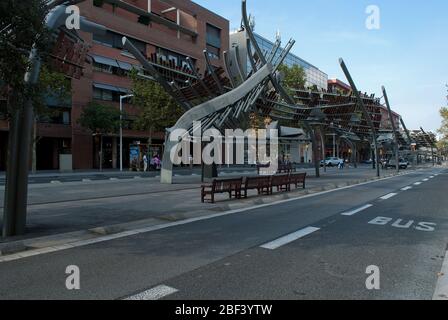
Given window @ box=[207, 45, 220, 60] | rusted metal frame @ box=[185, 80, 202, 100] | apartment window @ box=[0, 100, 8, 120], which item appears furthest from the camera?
window @ box=[207, 45, 220, 60]

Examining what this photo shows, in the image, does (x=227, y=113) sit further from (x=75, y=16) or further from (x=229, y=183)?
(x=75, y=16)

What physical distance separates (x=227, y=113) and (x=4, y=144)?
79.9 feet

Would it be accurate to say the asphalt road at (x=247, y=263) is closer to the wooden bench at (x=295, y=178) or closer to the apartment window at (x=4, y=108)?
the apartment window at (x=4, y=108)

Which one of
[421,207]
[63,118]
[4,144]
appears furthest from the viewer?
[63,118]

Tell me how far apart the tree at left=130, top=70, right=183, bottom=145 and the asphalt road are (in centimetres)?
2981

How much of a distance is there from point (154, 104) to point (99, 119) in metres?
5.28

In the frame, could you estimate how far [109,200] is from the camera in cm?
1584

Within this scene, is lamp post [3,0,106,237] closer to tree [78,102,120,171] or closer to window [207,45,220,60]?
tree [78,102,120,171]

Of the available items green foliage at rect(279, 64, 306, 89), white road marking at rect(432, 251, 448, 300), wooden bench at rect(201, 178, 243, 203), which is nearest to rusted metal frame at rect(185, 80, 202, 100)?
wooden bench at rect(201, 178, 243, 203)

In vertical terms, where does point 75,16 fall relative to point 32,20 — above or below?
above

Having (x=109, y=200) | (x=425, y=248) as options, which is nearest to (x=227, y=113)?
(x=109, y=200)

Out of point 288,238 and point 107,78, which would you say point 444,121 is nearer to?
point 107,78

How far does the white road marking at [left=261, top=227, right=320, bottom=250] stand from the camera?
8062 mm

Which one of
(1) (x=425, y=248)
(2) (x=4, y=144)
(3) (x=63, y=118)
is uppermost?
(3) (x=63, y=118)
